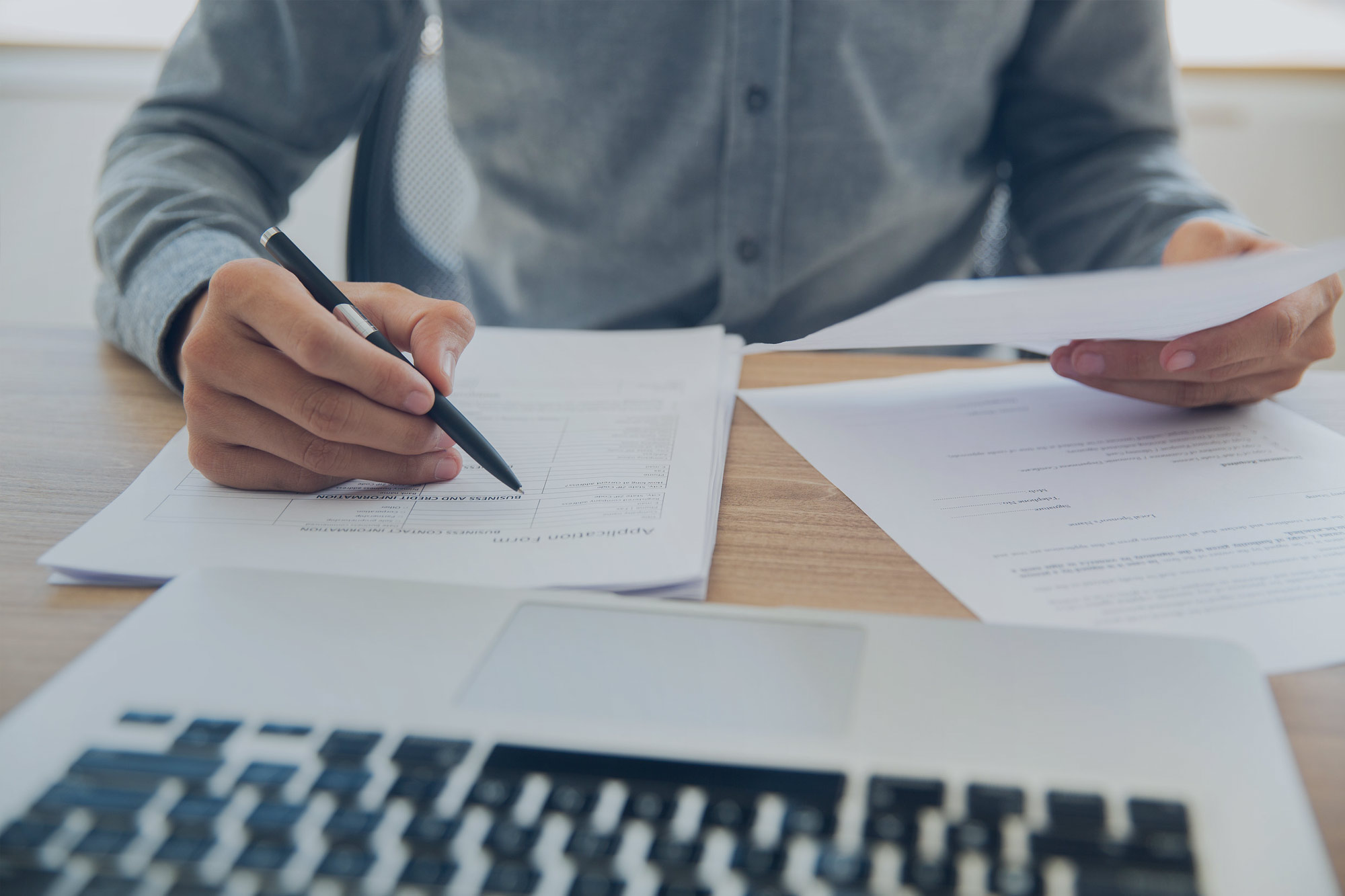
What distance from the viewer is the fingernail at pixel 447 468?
459 millimetres

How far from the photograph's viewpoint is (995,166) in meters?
0.92

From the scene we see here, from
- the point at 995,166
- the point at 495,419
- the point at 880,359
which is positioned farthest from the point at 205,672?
the point at 995,166

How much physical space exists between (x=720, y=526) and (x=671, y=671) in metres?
0.14

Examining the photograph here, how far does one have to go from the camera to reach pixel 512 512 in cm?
43

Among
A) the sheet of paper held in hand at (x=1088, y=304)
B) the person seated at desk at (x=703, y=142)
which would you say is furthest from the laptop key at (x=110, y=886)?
the person seated at desk at (x=703, y=142)

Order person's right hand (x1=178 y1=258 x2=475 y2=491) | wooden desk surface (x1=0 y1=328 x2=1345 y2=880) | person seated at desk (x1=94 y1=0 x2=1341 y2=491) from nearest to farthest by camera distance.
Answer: wooden desk surface (x1=0 y1=328 x2=1345 y2=880)
person's right hand (x1=178 y1=258 x2=475 y2=491)
person seated at desk (x1=94 y1=0 x2=1341 y2=491)

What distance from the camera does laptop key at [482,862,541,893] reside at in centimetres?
21

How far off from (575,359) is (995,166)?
1.74 feet

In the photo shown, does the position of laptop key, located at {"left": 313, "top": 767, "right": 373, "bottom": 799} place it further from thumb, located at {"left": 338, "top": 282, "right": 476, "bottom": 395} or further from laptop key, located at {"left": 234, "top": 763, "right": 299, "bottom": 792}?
thumb, located at {"left": 338, "top": 282, "right": 476, "bottom": 395}

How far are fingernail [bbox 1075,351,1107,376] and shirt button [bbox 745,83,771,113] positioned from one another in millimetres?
361

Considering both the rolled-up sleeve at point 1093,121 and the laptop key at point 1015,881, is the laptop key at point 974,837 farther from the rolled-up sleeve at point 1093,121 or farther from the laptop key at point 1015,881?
the rolled-up sleeve at point 1093,121

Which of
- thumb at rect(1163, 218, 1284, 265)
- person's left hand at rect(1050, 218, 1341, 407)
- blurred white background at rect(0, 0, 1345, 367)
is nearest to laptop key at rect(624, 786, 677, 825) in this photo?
person's left hand at rect(1050, 218, 1341, 407)

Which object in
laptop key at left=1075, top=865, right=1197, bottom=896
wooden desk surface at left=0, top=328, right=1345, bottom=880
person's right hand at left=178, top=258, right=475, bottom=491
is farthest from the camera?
person's right hand at left=178, top=258, right=475, bottom=491

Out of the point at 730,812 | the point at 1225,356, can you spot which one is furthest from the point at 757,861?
the point at 1225,356
